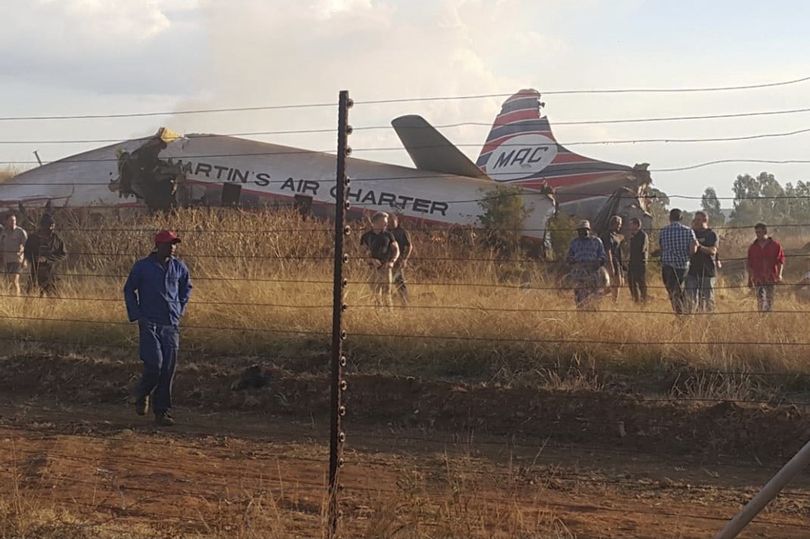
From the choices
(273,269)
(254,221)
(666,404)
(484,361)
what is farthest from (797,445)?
(254,221)

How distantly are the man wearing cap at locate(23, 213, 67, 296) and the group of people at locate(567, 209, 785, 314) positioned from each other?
711 centimetres

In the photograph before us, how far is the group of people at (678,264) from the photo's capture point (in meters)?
11.6

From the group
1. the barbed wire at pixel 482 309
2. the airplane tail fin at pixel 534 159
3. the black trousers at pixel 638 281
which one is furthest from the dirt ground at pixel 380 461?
the airplane tail fin at pixel 534 159

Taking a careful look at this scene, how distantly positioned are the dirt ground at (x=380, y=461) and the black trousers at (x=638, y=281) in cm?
399

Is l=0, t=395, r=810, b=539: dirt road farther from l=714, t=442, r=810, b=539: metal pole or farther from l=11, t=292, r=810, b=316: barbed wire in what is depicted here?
l=11, t=292, r=810, b=316: barbed wire

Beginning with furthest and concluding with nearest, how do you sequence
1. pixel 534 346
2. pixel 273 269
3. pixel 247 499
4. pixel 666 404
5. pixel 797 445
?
pixel 273 269 → pixel 534 346 → pixel 666 404 → pixel 797 445 → pixel 247 499

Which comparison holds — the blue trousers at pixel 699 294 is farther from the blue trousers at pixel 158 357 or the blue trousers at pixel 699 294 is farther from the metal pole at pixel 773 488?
the metal pole at pixel 773 488

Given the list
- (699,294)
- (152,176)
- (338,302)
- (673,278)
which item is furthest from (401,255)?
(152,176)

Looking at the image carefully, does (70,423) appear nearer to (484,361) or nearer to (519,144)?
(484,361)

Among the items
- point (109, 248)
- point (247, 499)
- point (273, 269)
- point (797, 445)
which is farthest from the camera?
point (109, 248)

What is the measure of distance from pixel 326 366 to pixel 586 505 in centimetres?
459

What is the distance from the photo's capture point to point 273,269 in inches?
518

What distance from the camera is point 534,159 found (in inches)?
1148

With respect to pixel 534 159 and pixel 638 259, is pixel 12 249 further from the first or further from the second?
pixel 534 159
